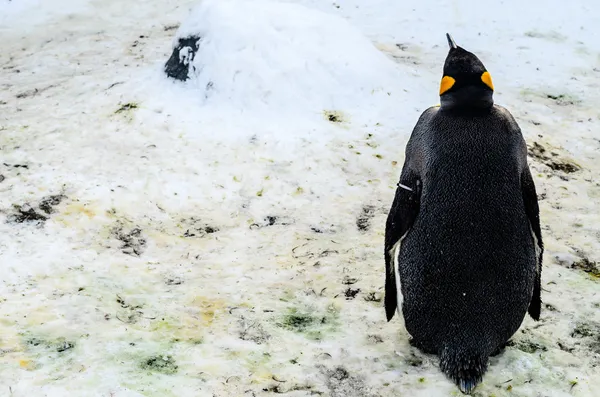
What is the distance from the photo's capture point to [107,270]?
135 inches

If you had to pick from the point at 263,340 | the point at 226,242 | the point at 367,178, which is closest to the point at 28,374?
the point at 263,340

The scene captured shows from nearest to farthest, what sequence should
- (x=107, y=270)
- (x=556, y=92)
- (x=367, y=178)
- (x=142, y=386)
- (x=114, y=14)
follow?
(x=142, y=386) → (x=107, y=270) → (x=367, y=178) → (x=556, y=92) → (x=114, y=14)

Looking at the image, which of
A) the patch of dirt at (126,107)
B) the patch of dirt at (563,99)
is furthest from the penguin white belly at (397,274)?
the patch of dirt at (563,99)

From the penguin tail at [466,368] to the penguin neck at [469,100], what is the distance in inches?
38.3

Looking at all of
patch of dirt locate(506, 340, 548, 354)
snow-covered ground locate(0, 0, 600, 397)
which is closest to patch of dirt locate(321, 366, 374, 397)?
snow-covered ground locate(0, 0, 600, 397)

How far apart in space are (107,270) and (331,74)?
8.92 ft

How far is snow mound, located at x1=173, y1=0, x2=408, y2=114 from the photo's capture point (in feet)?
16.9

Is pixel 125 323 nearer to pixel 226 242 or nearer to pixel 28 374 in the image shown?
pixel 28 374

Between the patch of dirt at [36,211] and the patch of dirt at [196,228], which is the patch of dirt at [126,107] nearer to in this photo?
the patch of dirt at [36,211]

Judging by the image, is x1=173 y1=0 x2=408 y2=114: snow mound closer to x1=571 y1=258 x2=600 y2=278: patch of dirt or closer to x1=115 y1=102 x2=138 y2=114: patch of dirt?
x1=115 y1=102 x2=138 y2=114: patch of dirt

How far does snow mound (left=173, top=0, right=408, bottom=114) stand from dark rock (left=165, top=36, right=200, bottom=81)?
0.5 inches

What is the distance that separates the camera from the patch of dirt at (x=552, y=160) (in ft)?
15.4

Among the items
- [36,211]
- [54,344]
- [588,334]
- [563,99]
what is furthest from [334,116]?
[54,344]

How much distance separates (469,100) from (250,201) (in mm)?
1904
